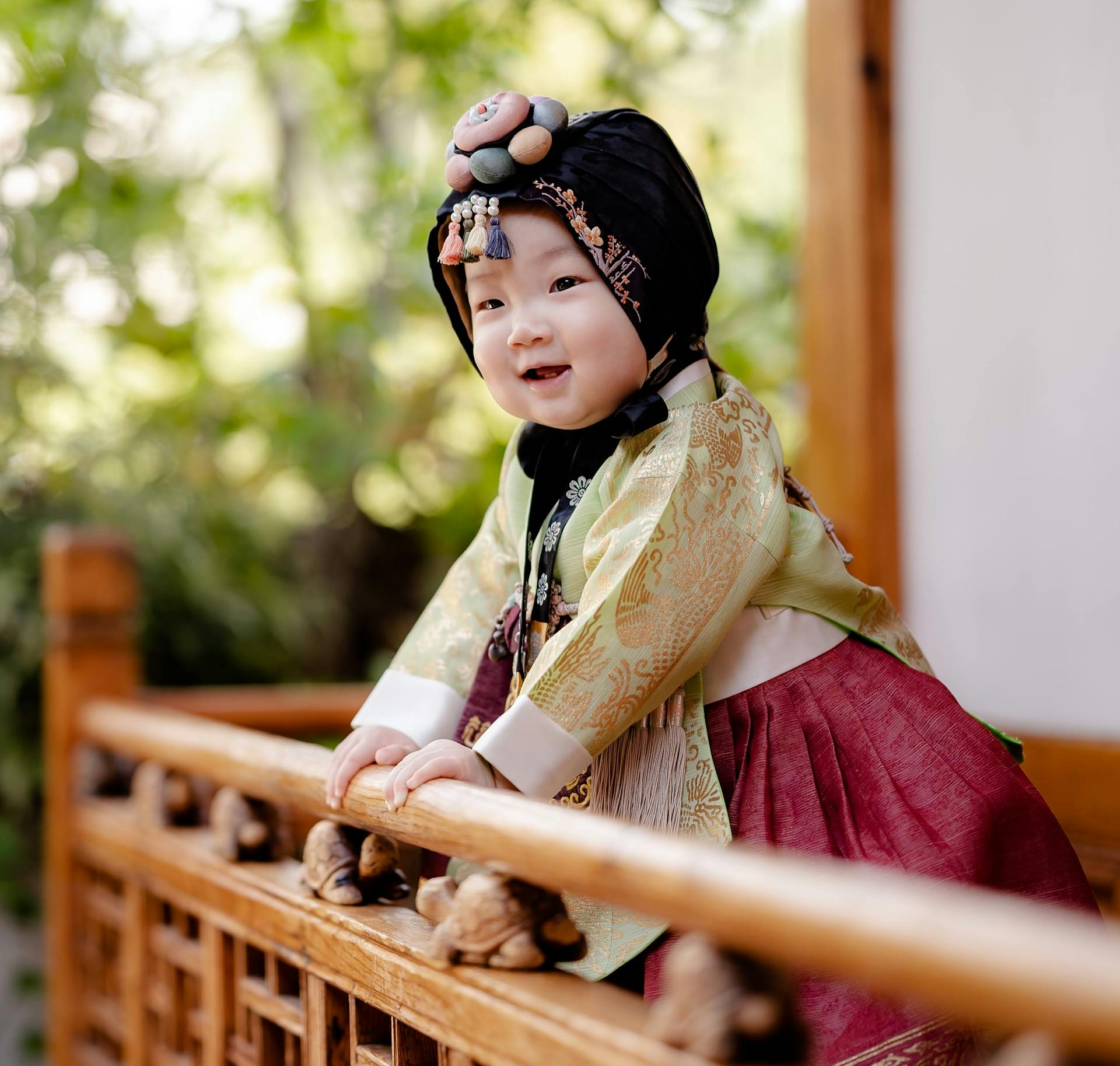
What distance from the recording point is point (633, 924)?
93cm

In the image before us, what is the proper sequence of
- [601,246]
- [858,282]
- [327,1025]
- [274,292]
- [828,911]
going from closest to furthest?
[828,911], [601,246], [327,1025], [858,282], [274,292]

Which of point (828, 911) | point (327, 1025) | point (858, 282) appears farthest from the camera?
point (858, 282)

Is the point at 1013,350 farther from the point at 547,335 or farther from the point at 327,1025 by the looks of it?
the point at 327,1025

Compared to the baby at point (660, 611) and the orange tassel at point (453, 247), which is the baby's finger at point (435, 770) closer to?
the baby at point (660, 611)

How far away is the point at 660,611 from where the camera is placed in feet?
3.07

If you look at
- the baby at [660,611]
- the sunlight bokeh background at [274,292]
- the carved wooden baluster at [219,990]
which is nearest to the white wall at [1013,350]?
the sunlight bokeh background at [274,292]

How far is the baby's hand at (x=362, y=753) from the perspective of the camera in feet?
3.46

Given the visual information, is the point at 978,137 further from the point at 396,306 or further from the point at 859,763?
the point at 396,306

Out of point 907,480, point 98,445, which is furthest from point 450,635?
point 98,445

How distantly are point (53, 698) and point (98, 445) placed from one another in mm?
1273

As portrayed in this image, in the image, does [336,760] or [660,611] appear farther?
[336,760]

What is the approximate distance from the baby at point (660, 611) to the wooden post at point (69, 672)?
1.18 m

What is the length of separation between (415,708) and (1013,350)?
1.18 meters

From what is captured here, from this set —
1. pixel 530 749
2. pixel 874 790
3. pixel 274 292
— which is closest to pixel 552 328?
pixel 530 749
